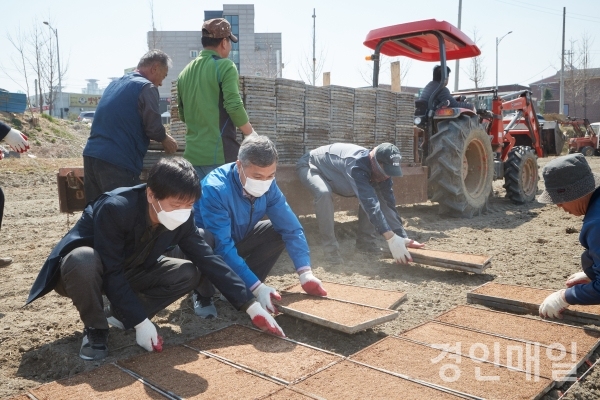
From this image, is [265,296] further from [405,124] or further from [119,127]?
[405,124]

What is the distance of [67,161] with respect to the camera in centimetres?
1347

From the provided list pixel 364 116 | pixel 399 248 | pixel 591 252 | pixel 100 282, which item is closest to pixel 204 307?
pixel 100 282

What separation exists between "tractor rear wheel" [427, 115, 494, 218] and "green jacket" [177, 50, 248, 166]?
128 inches

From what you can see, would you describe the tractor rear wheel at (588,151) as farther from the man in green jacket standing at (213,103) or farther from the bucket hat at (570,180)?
the bucket hat at (570,180)

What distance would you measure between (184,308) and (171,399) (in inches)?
55.7

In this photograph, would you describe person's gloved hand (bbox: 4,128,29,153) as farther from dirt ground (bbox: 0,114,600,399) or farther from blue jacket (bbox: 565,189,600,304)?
blue jacket (bbox: 565,189,600,304)

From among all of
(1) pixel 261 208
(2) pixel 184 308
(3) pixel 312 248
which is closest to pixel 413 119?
(3) pixel 312 248

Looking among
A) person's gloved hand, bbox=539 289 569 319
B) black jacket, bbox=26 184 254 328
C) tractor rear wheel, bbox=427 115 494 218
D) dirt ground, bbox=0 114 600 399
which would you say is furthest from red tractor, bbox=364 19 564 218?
black jacket, bbox=26 184 254 328

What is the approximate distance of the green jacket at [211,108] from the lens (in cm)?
408

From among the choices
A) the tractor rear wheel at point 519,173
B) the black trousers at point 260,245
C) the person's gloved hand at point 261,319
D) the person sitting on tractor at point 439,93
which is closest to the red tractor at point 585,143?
the tractor rear wheel at point 519,173

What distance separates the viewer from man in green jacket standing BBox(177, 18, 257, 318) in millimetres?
4086

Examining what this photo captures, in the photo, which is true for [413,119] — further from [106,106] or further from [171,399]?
[171,399]

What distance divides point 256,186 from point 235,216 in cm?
29

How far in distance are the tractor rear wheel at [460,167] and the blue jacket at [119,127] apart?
4000 millimetres
